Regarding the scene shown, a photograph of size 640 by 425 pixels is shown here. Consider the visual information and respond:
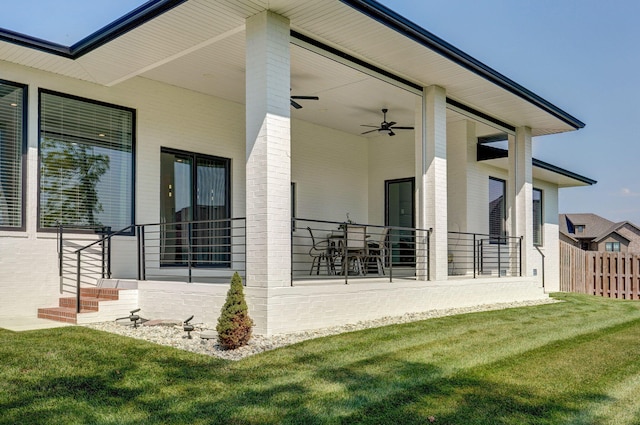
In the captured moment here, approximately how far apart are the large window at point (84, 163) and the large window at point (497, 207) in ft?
27.5

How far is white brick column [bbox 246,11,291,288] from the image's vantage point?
6.18m

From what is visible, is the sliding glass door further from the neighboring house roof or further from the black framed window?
the neighboring house roof

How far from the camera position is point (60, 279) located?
7926 millimetres

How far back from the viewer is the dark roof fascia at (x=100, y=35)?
6117 mm

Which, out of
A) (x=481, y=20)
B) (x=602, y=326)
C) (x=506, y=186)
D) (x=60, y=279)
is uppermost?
(x=481, y=20)

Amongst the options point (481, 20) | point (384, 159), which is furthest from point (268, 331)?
point (481, 20)

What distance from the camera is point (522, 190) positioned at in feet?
38.2

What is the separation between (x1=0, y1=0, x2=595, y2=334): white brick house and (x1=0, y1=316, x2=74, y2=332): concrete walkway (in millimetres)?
158

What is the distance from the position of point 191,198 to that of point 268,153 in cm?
404

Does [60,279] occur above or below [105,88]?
below

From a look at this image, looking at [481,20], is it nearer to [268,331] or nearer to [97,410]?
[268,331]

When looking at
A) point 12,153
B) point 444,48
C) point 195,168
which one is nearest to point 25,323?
point 12,153

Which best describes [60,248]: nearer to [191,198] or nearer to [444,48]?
[191,198]

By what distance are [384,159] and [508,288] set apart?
4.28 m
